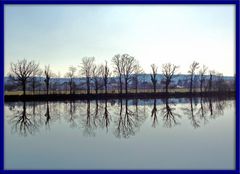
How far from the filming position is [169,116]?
426 cm

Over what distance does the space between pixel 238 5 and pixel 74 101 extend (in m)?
4.16

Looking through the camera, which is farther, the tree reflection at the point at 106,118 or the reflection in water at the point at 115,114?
the tree reflection at the point at 106,118

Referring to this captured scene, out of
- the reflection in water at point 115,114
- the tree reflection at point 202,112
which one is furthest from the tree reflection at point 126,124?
the tree reflection at point 202,112

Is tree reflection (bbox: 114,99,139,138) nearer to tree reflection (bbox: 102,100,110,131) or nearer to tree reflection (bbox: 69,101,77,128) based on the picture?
tree reflection (bbox: 102,100,110,131)

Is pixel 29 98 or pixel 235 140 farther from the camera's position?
pixel 29 98

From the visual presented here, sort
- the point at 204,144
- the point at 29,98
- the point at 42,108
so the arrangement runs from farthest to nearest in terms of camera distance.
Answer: the point at 29,98 → the point at 42,108 → the point at 204,144

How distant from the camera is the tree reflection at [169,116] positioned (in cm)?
387

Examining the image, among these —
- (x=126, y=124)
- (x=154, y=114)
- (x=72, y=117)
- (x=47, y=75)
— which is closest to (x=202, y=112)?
(x=154, y=114)

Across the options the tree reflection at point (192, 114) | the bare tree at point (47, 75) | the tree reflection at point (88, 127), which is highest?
the bare tree at point (47, 75)

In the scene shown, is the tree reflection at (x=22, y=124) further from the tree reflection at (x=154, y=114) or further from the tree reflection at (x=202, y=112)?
the tree reflection at (x=202, y=112)

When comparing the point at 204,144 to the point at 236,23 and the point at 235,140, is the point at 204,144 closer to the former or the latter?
the point at 235,140

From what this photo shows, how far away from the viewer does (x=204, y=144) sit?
10.1ft

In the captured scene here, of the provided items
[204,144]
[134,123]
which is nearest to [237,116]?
[204,144]

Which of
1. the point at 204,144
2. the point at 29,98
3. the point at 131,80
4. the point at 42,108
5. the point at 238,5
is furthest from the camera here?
the point at 131,80
